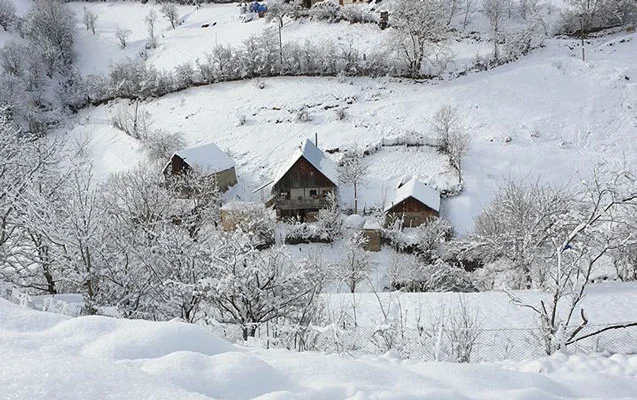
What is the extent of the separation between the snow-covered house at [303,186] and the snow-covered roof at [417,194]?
3.75 metres

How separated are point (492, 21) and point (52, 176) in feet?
129

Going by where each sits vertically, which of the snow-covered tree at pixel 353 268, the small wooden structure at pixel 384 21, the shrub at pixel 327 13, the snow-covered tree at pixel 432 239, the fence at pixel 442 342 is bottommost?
the fence at pixel 442 342

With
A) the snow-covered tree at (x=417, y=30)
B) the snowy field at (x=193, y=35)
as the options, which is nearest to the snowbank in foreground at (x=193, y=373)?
the snow-covered tree at (x=417, y=30)

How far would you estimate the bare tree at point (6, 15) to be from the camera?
192ft

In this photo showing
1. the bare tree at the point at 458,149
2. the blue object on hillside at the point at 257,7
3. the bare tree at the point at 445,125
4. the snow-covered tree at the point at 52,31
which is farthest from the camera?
the blue object on hillside at the point at 257,7

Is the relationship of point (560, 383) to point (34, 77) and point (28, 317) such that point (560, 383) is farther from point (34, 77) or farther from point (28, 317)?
point (34, 77)

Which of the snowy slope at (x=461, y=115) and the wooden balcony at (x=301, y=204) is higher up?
the snowy slope at (x=461, y=115)

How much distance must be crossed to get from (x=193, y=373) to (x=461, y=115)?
33.5 metres

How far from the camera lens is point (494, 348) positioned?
10883 millimetres

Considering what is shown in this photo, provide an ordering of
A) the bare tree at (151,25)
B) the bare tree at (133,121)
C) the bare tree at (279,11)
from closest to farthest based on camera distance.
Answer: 1. the bare tree at (133,121)
2. the bare tree at (279,11)
3. the bare tree at (151,25)

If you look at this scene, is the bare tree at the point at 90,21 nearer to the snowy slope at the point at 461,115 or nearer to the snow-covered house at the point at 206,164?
the snowy slope at the point at 461,115

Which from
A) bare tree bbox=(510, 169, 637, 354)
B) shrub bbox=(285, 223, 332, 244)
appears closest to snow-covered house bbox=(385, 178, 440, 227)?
shrub bbox=(285, 223, 332, 244)

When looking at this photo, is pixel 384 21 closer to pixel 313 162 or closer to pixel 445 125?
pixel 445 125

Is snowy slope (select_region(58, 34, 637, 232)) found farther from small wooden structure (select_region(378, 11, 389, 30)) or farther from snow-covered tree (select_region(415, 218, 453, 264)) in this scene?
small wooden structure (select_region(378, 11, 389, 30))
